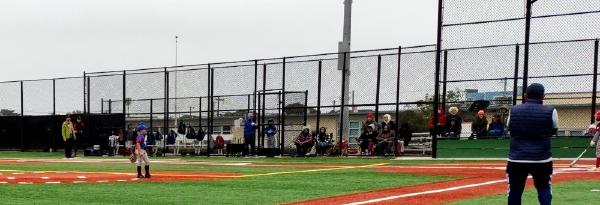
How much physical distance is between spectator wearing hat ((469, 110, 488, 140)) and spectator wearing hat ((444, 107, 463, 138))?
47cm

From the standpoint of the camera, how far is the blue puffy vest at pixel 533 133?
27.5 feet

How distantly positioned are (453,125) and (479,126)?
90 cm

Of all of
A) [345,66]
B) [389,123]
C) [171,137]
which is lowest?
[171,137]

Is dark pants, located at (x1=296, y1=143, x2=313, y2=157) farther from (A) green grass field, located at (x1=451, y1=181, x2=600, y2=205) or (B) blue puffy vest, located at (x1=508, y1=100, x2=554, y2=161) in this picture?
(B) blue puffy vest, located at (x1=508, y1=100, x2=554, y2=161)

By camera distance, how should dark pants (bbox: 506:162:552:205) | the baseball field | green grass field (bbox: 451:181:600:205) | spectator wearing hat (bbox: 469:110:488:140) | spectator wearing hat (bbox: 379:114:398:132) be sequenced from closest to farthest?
1. dark pants (bbox: 506:162:552:205)
2. green grass field (bbox: 451:181:600:205)
3. the baseball field
4. spectator wearing hat (bbox: 469:110:488:140)
5. spectator wearing hat (bbox: 379:114:398:132)

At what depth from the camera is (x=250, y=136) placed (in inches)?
1224

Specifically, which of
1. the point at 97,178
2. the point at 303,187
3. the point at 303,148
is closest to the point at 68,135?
the point at 303,148

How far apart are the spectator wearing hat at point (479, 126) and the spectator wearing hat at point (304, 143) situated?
694cm

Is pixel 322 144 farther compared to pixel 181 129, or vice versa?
pixel 181 129

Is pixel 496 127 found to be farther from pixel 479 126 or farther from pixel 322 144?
pixel 322 144

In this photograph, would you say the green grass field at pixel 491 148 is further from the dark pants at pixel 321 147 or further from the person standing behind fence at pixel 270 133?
the person standing behind fence at pixel 270 133

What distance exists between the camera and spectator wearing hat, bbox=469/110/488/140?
2466cm

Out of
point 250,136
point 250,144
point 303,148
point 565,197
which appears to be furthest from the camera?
point 250,144

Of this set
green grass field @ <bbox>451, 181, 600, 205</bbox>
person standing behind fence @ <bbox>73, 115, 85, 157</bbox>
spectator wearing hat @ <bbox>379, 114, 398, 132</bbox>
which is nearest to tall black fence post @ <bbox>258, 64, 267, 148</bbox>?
spectator wearing hat @ <bbox>379, 114, 398, 132</bbox>
